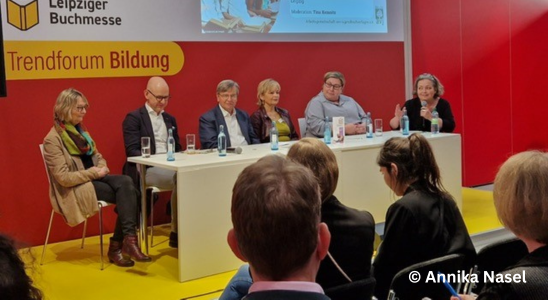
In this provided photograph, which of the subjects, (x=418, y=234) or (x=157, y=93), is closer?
(x=418, y=234)

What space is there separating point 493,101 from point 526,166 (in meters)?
6.60

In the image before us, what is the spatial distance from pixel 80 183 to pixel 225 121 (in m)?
1.49

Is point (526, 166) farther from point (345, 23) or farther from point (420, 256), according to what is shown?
point (345, 23)

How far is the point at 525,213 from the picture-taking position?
1826 millimetres

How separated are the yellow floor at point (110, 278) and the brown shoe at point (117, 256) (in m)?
0.04

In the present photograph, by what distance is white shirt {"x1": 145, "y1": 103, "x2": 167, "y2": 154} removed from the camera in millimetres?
5602

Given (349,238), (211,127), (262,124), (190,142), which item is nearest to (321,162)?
(349,238)

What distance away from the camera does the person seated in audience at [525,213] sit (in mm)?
1704

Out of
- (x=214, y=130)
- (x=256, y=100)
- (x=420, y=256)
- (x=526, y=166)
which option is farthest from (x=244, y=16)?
(x=526, y=166)

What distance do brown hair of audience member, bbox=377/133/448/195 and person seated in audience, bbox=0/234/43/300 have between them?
1967 mm

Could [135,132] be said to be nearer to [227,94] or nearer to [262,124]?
[227,94]

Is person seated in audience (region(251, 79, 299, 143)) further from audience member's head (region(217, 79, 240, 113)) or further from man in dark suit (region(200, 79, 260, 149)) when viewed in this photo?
audience member's head (region(217, 79, 240, 113))

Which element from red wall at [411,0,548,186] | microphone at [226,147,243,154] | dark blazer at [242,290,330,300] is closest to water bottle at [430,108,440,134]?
red wall at [411,0,548,186]

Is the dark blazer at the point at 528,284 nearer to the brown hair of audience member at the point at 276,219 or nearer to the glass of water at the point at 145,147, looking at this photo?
the brown hair of audience member at the point at 276,219
